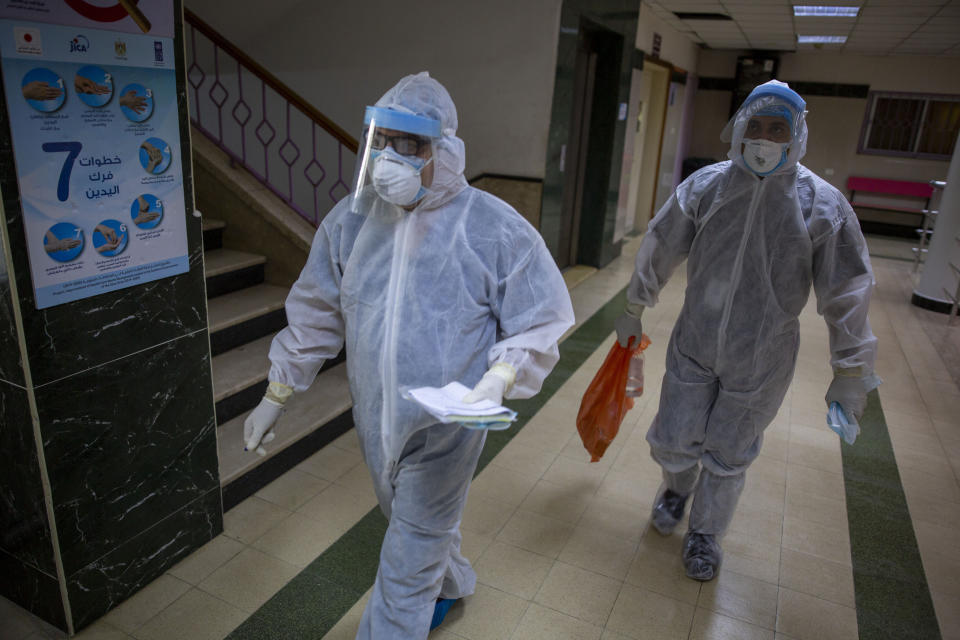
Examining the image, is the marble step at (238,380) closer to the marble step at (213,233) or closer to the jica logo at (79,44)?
the marble step at (213,233)

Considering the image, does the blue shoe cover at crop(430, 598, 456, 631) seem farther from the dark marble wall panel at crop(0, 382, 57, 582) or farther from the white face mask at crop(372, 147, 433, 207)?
the white face mask at crop(372, 147, 433, 207)

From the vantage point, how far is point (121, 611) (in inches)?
78.7

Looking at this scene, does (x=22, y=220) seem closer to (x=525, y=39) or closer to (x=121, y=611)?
(x=121, y=611)

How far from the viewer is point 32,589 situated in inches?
76.2

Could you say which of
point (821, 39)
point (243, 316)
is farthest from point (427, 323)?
point (821, 39)

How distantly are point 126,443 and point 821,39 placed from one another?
9.40 metres

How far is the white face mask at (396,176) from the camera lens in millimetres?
1532

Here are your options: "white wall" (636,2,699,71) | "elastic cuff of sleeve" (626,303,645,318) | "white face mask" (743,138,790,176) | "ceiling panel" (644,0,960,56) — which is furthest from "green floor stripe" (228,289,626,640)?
"ceiling panel" (644,0,960,56)

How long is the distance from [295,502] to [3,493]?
0.96 meters

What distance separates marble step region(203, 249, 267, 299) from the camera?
130 inches

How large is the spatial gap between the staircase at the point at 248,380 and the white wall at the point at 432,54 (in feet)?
6.14

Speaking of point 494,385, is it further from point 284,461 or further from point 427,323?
point 284,461

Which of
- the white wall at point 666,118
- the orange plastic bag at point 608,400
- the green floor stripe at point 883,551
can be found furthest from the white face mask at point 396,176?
the white wall at point 666,118

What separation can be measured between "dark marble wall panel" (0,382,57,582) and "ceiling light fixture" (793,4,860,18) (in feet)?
23.2
